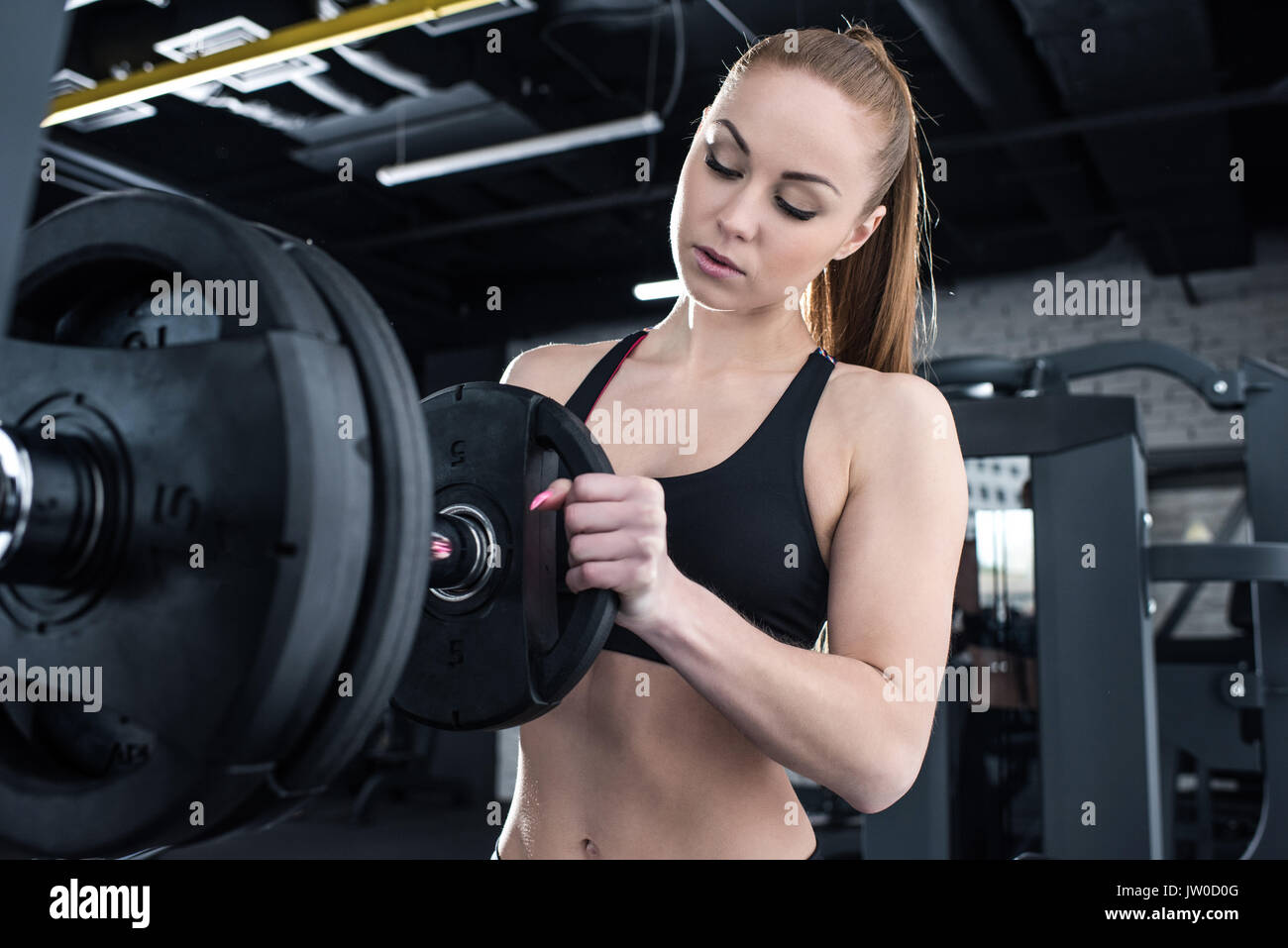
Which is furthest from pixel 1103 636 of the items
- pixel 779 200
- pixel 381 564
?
pixel 381 564

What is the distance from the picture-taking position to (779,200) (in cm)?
101

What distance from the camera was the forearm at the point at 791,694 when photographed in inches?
30.6

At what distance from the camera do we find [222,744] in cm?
50

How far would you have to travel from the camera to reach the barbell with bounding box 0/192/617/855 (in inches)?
19.8

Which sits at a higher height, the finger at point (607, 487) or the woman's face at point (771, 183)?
the woman's face at point (771, 183)

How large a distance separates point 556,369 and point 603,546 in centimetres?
57

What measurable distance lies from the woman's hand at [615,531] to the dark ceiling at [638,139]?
8.62 ft

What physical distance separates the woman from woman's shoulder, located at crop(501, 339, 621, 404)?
0.04 meters

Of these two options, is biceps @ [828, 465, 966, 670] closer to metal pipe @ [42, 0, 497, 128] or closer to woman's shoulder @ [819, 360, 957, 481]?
woman's shoulder @ [819, 360, 957, 481]

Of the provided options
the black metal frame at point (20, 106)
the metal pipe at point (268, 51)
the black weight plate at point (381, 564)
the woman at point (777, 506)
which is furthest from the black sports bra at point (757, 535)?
the metal pipe at point (268, 51)

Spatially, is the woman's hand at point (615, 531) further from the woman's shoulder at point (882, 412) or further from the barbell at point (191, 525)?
the woman's shoulder at point (882, 412)
